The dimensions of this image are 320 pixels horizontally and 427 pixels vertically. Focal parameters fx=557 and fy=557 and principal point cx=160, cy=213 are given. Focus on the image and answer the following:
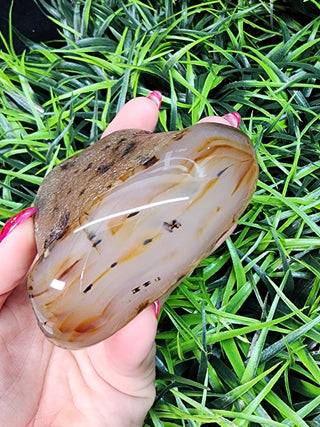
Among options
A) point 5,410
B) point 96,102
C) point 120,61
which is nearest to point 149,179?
point 5,410

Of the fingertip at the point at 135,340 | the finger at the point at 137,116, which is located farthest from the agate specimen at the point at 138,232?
the finger at the point at 137,116

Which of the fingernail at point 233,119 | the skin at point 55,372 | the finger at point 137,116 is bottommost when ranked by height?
the skin at point 55,372

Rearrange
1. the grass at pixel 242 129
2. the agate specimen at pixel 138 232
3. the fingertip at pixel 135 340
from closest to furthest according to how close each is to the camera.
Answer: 1. the agate specimen at pixel 138 232
2. the fingertip at pixel 135 340
3. the grass at pixel 242 129

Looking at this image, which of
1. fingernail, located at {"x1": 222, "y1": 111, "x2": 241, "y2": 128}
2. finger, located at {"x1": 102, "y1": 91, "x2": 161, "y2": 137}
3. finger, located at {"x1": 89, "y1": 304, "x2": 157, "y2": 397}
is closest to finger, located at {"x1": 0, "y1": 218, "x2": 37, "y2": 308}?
finger, located at {"x1": 89, "y1": 304, "x2": 157, "y2": 397}

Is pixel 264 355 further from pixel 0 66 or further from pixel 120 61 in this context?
pixel 0 66

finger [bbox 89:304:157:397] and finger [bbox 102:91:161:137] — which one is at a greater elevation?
finger [bbox 102:91:161:137]

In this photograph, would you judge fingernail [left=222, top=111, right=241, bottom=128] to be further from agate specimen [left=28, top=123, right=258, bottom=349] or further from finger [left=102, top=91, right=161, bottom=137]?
agate specimen [left=28, top=123, right=258, bottom=349]

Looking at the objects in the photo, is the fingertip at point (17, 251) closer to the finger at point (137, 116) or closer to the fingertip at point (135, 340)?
the fingertip at point (135, 340)

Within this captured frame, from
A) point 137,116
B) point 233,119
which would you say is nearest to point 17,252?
point 137,116
